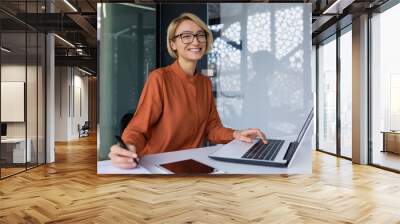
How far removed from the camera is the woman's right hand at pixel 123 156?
4406 millimetres

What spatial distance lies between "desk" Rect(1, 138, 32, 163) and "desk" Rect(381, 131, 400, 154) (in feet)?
21.6

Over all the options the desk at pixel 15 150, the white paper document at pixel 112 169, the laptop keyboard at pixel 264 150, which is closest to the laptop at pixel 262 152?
the laptop keyboard at pixel 264 150

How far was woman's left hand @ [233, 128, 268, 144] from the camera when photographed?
494cm

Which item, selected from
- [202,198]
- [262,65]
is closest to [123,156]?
[202,198]

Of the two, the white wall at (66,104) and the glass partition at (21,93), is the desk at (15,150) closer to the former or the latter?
the glass partition at (21,93)

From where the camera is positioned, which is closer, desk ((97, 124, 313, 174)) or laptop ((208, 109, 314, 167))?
desk ((97, 124, 313, 174))

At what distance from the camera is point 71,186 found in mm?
5430

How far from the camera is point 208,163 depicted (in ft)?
16.0

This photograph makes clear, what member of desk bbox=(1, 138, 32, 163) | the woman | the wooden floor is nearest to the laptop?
the woman

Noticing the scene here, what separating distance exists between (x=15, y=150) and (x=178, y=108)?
3.78 m

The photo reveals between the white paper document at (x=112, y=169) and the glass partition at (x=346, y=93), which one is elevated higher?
the glass partition at (x=346, y=93)

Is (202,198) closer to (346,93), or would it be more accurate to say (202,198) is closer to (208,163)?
(208,163)

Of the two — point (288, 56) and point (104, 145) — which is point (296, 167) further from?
point (104, 145)

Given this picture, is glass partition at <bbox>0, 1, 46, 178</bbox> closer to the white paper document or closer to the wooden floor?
the wooden floor
